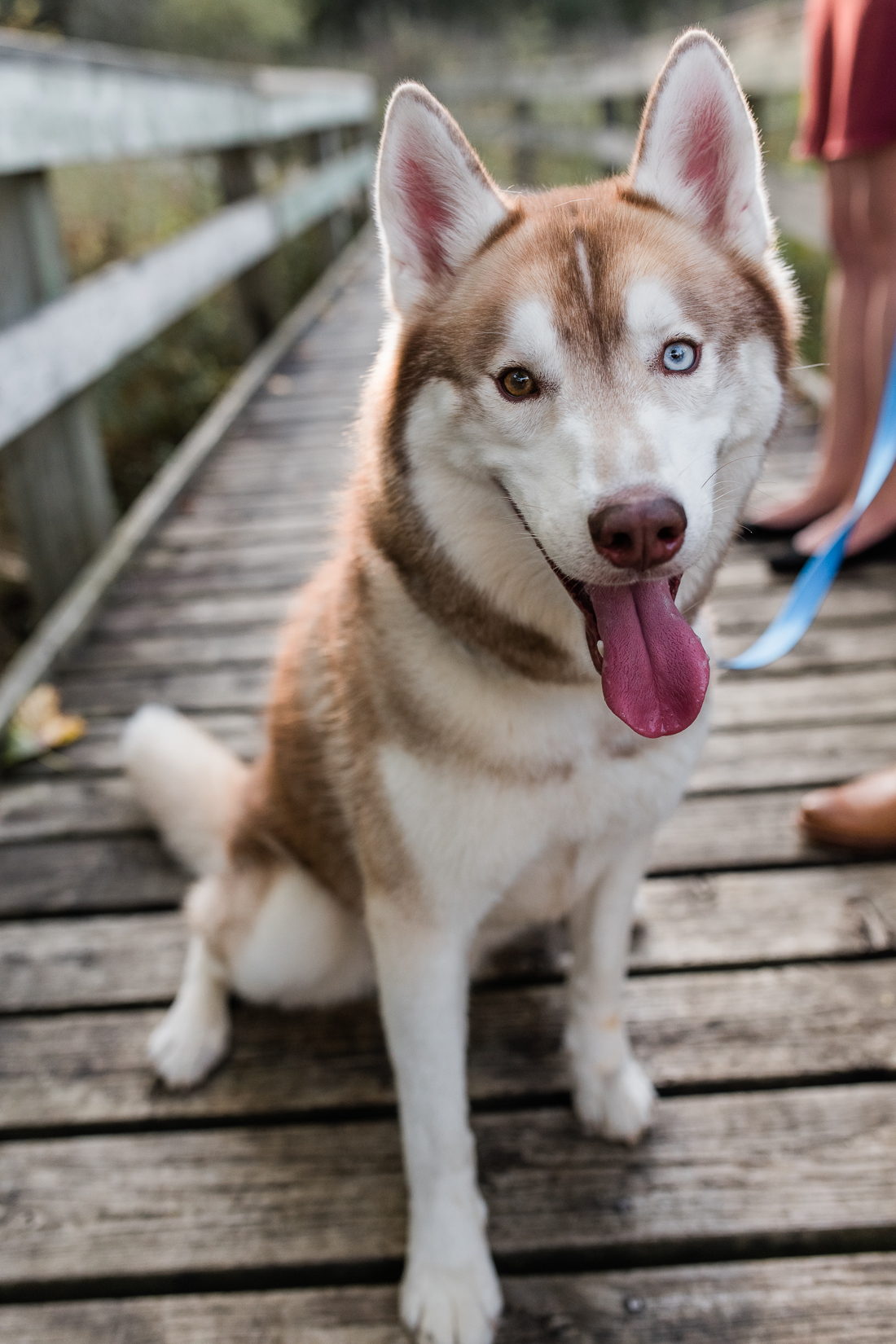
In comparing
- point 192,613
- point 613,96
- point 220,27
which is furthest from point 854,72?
point 220,27

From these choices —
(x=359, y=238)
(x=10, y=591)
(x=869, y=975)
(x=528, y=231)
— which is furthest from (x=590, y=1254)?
(x=359, y=238)

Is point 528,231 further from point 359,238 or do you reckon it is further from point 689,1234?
point 359,238

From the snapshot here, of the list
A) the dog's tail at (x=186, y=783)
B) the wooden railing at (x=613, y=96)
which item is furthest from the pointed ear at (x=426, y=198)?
the wooden railing at (x=613, y=96)

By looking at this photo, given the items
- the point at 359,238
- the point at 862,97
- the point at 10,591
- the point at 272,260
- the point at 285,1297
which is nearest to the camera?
the point at 285,1297

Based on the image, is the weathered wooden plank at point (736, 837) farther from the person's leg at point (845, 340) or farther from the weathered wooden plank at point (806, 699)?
the person's leg at point (845, 340)

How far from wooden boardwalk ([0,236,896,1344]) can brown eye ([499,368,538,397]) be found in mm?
1070

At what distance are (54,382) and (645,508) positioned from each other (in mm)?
2205

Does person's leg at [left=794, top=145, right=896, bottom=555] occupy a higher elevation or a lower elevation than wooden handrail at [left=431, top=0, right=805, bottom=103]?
lower

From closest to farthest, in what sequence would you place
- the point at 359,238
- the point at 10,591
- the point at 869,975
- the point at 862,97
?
the point at 869,975 < the point at 862,97 < the point at 10,591 < the point at 359,238

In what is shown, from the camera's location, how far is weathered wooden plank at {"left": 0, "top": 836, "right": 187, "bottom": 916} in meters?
1.96

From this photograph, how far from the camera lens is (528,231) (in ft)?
3.90

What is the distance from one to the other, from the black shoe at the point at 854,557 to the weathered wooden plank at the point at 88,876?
6.41 feet

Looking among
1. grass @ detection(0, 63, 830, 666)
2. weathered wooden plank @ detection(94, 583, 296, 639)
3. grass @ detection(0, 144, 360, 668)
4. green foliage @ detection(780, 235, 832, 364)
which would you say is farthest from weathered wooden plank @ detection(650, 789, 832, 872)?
green foliage @ detection(780, 235, 832, 364)

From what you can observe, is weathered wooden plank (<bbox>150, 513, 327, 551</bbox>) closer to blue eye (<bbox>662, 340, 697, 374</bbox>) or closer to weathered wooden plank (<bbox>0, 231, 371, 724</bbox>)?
weathered wooden plank (<bbox>0, 231, 371, 724</bbox>)
